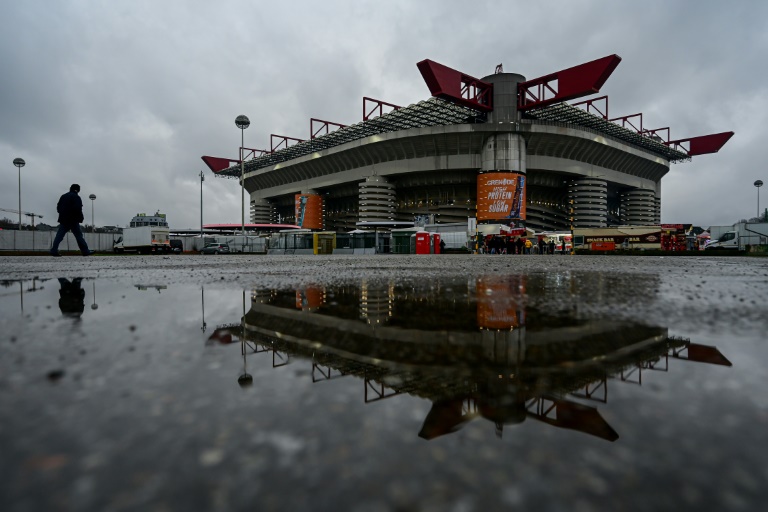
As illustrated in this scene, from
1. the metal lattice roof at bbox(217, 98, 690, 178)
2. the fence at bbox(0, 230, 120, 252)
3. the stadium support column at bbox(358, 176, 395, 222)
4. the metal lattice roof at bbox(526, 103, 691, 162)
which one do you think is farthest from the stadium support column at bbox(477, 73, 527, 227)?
the fence at bbox(0, 230, 120, 252)

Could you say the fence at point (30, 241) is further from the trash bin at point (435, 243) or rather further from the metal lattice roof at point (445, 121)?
the trash bin at point (435, 243)

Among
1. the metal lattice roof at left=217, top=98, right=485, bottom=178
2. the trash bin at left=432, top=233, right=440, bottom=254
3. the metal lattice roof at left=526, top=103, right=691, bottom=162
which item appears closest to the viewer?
the trash bin at left=432, top=233, right=440, bottom=254

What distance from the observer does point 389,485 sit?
2.28 ft

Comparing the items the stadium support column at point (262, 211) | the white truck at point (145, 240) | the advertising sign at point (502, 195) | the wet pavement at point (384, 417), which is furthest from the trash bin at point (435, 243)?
the stadium support column at point (262, 211)

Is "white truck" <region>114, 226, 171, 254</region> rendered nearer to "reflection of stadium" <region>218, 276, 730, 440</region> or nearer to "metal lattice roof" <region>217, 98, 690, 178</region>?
"metal lattice roof" <region>217, 98, 690, 178</region>

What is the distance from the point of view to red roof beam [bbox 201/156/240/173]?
8194 cm

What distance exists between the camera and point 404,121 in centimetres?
5122

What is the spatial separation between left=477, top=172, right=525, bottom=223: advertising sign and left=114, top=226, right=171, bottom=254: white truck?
112 feet

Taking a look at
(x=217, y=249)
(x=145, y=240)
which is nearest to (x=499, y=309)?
(x=217, y=249)

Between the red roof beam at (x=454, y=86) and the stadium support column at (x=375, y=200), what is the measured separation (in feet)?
52.1

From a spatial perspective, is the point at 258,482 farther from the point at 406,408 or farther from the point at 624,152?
the point at 624,152

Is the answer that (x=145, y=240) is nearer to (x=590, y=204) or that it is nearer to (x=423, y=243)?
(x=423, y=243)

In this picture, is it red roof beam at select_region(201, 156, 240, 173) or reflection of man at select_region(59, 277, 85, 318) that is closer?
reflection of man at select_region(59, 277, 85, 318)

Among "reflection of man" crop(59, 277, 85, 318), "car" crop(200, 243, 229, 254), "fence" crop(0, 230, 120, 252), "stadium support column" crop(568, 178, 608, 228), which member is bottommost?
"reflection of man" crop(59, 277, 85, 318)
